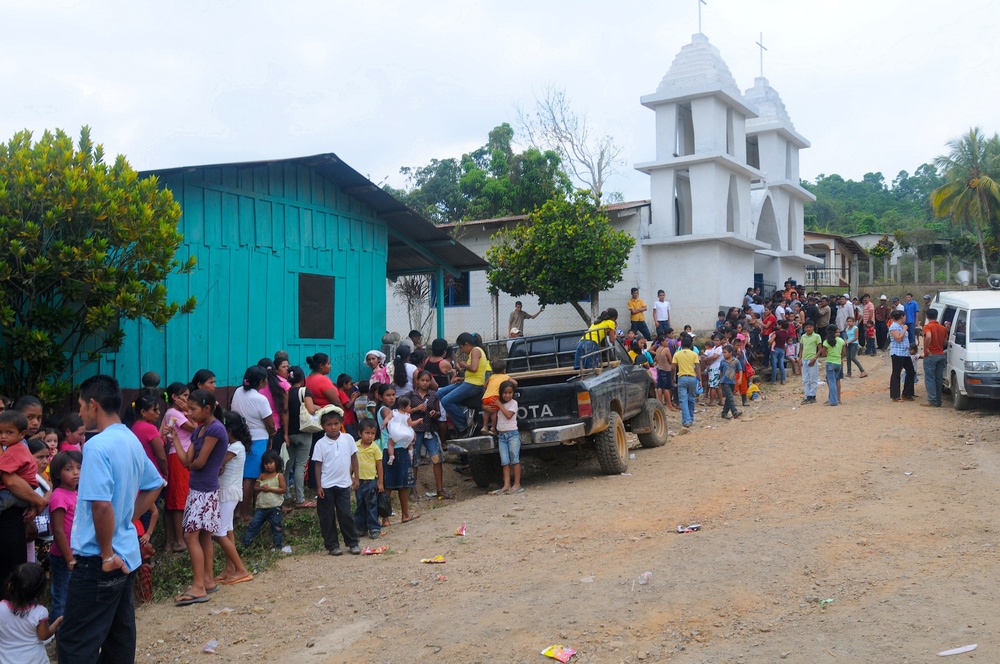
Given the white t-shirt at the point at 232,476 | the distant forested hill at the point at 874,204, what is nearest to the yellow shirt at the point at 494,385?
the white t-shirt at the point at 232,476

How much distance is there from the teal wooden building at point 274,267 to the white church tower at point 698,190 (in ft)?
38.3

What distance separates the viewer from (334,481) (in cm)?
823

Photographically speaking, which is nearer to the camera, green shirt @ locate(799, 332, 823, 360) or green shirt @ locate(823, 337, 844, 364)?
green shirt @ locate(823, 337, 844, 364)

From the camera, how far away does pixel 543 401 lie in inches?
409

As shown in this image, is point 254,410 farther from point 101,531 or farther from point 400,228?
point 400,228

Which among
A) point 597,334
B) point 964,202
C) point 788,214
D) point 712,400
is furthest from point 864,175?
point 597,334

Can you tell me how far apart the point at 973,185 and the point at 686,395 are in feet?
95.8

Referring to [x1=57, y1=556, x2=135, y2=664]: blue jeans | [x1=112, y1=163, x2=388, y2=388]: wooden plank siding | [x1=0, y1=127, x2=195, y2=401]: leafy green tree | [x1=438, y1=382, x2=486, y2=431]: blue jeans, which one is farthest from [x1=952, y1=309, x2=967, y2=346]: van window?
[x1=57, y1=556, x2=135, y2=664]: blue jeans

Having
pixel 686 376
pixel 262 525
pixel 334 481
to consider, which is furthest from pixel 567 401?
pixel 686 376

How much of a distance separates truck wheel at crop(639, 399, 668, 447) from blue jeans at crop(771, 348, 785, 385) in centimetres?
691

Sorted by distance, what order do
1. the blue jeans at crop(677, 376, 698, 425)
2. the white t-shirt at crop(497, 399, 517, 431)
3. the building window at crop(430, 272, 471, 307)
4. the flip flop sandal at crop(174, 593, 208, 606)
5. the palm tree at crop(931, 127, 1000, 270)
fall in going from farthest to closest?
the palm tree at crop(931, 127, 1000, 270) < the building window at crop(430, 272, 471, 307) < the blue jeans at crop(677, 376, 698, 425) < the white t-shirt at crop(497, 399, 517, 431) < the flip flop sandal at crop(174, 593, 208, 606)

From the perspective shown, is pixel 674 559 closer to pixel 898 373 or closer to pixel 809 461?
pixel 809 461

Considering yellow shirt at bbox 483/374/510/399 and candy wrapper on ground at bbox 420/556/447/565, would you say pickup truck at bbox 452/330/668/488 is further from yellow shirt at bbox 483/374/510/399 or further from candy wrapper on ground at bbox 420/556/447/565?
candy wrapper on ground at bbox 420/556/447/565

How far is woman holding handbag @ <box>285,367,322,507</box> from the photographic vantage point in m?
9.57
